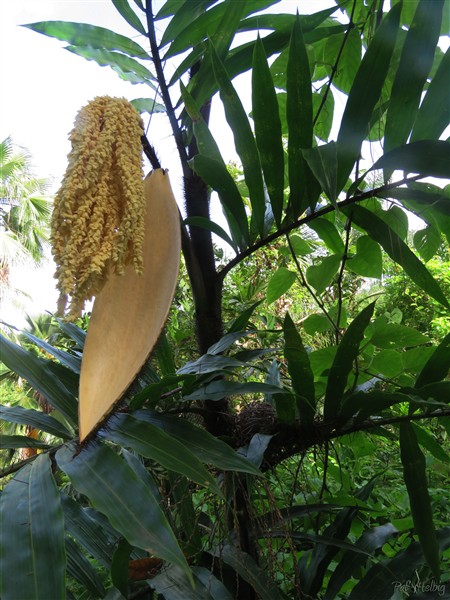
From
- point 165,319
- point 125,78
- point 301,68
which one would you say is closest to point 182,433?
point 165,319

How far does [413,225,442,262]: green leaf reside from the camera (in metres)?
0.70

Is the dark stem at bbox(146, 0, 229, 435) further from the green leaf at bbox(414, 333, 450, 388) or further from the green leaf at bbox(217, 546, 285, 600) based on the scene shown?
the green leaf at bbox(414, 333, 450, 388)

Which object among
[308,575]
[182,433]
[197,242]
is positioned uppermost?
[197,242]

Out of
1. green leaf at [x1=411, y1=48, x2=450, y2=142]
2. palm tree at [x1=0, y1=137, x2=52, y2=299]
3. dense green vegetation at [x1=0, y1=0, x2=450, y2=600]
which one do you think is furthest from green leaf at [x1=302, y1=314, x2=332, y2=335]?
palm tree at [x1=0, y1=137, x2=52, y2=299]

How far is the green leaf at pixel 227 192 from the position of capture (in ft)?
1.75

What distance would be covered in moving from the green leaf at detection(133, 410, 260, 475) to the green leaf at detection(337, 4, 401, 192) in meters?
0.31

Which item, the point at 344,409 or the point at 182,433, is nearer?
the point at 182,433

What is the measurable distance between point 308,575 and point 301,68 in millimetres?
651

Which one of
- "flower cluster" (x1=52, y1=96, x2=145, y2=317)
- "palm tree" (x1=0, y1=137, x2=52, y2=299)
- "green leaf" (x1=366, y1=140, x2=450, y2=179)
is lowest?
"flower cluster" (x1=52, y1=96, x2=145, y2=317)

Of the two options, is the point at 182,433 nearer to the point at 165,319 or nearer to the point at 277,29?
the point at 165,319

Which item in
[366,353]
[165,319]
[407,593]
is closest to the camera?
[165,319]

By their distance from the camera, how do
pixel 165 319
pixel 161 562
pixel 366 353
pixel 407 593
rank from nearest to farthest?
pixel 165 319 < pixel 161 562 < pixel 407 593 < pixel 366 353

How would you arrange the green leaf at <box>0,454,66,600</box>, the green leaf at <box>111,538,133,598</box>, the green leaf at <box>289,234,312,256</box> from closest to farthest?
1. the green leaf at <box>0,454,66,600</box>
2. the green leaf at <box>111,538,133,598</box>
3. the green leaf at <box>289,234,312,256</box>

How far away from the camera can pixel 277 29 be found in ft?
1.92
